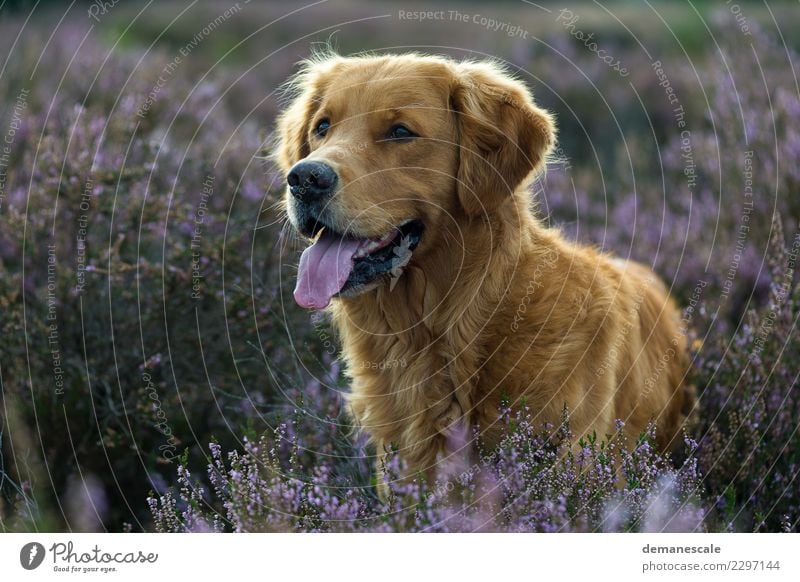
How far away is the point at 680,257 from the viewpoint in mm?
5684

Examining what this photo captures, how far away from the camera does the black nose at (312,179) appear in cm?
303

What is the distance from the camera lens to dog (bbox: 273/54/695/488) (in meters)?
3.14

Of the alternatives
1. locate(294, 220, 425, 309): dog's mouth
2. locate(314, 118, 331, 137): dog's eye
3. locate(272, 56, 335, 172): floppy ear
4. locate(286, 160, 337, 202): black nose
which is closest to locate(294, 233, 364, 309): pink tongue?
locate(294, 220, 425, 309): dog's mouth

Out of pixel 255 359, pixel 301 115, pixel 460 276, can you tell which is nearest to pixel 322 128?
pixel 301 115

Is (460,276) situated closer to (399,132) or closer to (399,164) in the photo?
(399,164)

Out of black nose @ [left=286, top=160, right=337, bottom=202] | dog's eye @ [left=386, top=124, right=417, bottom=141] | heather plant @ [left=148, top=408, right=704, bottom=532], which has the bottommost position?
heather plant @ [left=148, top=408, right=704, bottom=532]

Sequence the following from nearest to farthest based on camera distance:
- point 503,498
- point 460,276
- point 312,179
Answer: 1. point 503,498
2. point 312,179
3. point 460,276

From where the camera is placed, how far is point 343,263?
3158 mm

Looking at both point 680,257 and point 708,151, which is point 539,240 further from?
point 708,151

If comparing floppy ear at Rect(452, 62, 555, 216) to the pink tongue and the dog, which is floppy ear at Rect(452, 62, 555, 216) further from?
the pink tongue

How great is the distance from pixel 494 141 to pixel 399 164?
44 centimetres

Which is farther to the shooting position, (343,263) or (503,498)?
(343,263)

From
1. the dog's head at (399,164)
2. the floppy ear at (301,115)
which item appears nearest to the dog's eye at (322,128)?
the dog's head at (399,164)
